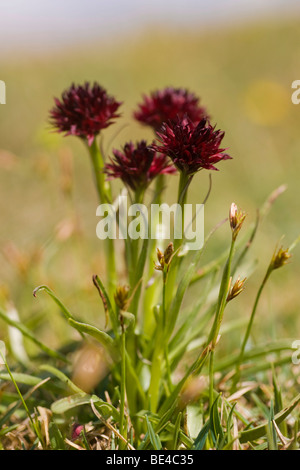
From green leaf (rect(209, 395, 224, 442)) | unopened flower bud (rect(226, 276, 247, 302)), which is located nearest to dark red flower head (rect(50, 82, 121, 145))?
unopened flower bud (rect(226, 276, 247, 302))

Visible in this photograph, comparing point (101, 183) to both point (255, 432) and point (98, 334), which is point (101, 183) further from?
point (255, 432)

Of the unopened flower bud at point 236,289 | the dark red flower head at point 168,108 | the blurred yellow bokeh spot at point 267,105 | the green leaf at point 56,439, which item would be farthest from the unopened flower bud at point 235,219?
the blurred yellow bokeh spot at point 267,105

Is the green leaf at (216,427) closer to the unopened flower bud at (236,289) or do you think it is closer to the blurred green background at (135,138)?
the unopened flower bud at (236,289)

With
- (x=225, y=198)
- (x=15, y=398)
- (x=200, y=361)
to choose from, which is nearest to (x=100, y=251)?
(x=225, y=198)

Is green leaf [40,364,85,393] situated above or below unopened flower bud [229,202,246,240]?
below

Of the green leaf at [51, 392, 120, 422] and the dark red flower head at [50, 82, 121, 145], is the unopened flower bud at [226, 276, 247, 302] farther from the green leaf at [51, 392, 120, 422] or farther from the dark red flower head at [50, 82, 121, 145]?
the dark red flower head at [50, 82, 121, 145]

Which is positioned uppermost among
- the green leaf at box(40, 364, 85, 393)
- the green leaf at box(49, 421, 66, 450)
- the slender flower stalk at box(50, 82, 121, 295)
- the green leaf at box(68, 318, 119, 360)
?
the slender flower stalk at box(50, 82, 121, 295)

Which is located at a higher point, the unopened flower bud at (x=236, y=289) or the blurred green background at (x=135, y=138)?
the blurred green background at (x=135, y=138)

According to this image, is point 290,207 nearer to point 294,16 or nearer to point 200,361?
point 200,361
